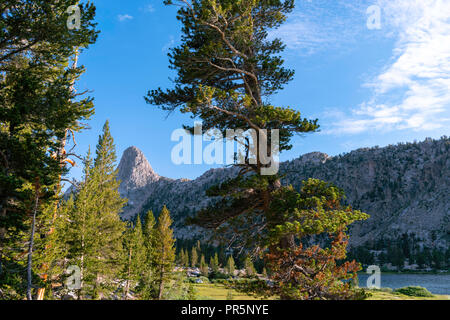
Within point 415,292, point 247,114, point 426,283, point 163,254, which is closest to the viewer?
point 247,114

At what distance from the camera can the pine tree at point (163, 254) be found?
33938mm

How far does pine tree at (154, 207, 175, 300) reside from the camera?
111 feet

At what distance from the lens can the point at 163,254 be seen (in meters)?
34.2

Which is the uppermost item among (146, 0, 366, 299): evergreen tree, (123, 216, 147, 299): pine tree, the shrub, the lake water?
(146, 0, 366, 299): evergreen tree

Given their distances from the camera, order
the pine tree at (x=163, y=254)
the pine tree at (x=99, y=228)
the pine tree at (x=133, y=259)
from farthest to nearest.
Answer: the pine tree at (x=163, y=254), the pine tree at (x=133, y=259), the pine tree at (x=99, y=228)

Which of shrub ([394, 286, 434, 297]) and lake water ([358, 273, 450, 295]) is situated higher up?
shrub ([394, 286, 434, 297])

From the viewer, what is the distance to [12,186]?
9.90 m

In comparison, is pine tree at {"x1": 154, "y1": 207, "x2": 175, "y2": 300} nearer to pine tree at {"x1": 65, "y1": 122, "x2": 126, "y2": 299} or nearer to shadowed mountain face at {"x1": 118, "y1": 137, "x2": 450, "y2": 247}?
pine tree at {"x1": 65, "y1": 122, "x2": 126, "y2": 299}

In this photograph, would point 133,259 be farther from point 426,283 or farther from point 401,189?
point 401,189

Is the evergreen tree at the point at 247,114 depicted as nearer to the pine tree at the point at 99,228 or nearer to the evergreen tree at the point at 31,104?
the evergreen tree at the point at 31,104

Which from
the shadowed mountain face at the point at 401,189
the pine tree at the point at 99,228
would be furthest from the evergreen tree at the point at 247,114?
the shadowed mountain face at the point at 401,189

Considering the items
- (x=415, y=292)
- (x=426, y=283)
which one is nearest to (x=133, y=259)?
(x=415, y=292)

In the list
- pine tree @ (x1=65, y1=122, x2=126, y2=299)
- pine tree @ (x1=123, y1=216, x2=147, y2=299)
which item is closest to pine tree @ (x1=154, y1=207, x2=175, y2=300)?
pine tree @ (x1=123, y1=216, x2=147, y2=299)
